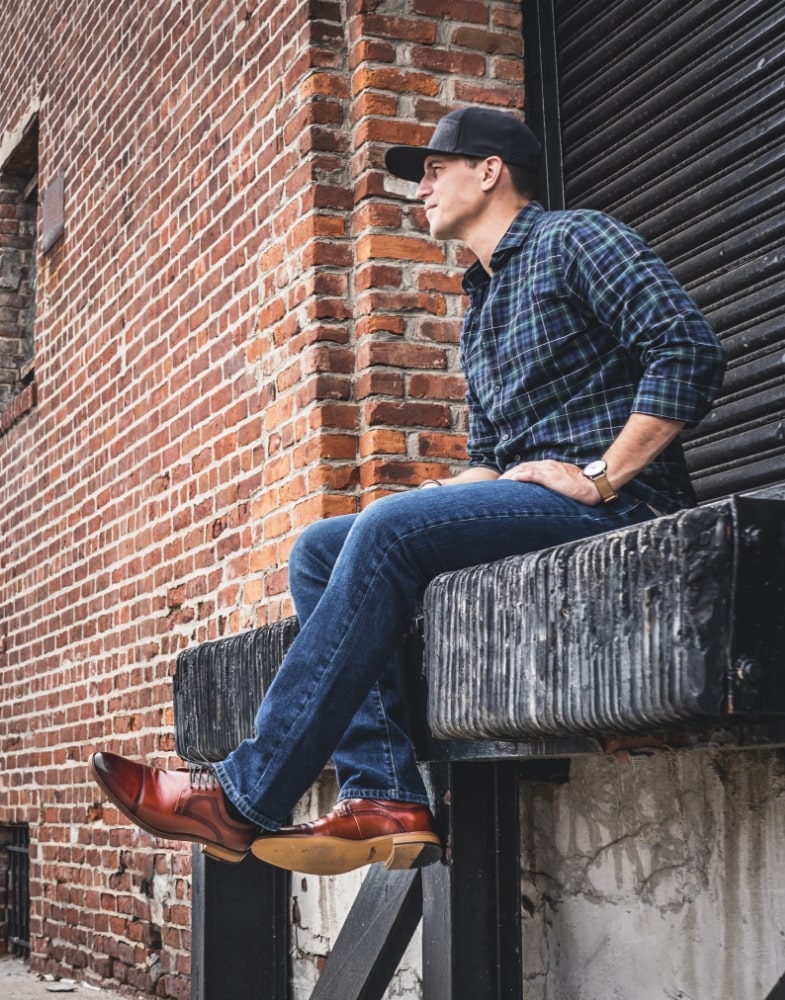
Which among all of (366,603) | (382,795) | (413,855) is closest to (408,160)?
(366,603)

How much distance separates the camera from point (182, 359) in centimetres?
491

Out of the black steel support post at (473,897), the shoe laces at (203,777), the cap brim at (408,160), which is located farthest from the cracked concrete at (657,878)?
the cap brim at (408,160)

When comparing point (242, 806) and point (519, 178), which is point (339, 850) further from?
point (519, 178)

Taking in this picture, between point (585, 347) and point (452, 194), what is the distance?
0.49 metres

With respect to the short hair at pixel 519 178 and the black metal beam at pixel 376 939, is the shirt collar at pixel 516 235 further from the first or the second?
the black metal beam at pixel 376 939

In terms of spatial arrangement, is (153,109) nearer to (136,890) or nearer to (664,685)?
(136,890)

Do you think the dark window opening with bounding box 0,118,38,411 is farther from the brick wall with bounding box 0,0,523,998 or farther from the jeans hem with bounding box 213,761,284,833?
the jeans hem with bounding box 213,761,284,833

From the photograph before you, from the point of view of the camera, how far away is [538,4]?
418 cm

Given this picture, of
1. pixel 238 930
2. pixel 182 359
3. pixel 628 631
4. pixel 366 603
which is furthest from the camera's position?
pixel 182 359

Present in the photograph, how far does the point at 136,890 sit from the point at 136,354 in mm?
2022

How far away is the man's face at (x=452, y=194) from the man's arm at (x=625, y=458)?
0.67 metres

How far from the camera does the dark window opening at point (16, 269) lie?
7449 mm

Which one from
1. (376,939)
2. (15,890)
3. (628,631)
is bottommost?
(15,890)

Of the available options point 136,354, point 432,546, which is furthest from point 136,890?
point 432,546
